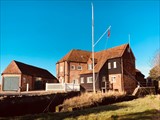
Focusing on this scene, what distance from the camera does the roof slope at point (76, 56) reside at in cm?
4861

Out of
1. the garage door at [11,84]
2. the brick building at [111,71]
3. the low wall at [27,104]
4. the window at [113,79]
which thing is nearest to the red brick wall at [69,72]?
the brick building at [111,71]

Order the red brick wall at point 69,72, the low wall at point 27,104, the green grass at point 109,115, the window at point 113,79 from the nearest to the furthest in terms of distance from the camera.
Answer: the green grass at point 109,115, the low wall at point 27,104, the window at point 113,79, the red brick wall at point 69,72

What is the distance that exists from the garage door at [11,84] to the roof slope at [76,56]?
44.4 ft

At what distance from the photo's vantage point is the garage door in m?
39.2

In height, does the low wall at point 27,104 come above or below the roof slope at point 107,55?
below

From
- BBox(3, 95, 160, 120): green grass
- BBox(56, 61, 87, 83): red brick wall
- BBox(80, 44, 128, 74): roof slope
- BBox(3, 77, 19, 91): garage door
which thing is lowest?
BBox(3, 95, 160, 120): green grass

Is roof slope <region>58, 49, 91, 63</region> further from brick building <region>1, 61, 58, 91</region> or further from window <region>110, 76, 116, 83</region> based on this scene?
window <region>110, 76, 116, 83</region>

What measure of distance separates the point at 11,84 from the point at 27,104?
24530 millimetres

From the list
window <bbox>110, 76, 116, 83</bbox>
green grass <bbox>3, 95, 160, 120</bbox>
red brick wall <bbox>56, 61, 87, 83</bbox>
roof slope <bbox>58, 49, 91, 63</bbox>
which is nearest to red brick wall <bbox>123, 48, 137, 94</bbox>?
window <bbox>110, 76, 116, 83</bbox>

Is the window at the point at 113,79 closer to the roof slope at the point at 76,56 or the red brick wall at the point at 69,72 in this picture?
the red brick wall at the point at 69,72

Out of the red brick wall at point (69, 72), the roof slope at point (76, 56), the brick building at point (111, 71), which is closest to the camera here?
the brick building at point (111, 71)

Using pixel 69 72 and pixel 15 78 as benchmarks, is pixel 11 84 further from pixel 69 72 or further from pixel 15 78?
pixel 69 72

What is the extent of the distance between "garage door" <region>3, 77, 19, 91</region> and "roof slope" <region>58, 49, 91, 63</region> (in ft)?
44.4

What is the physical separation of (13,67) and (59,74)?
1292 centimetres
